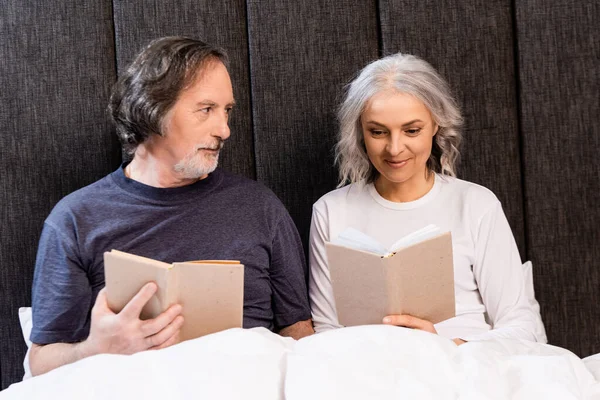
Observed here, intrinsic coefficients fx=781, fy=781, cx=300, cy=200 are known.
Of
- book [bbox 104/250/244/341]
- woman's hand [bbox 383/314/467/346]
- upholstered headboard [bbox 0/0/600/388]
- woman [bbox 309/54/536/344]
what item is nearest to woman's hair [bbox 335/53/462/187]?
woman [bbox 309/54/536/344]

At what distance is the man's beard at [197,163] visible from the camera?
68.4 inches

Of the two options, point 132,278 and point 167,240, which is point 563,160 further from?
point 132,278

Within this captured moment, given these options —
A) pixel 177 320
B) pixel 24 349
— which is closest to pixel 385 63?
pixel 177 320

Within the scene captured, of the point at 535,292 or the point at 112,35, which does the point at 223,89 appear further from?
the point at 535,292

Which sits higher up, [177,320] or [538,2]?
[538,2]

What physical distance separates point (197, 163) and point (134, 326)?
45 cm

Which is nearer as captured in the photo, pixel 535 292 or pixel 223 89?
pixel 223 89

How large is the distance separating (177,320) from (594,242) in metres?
1.16

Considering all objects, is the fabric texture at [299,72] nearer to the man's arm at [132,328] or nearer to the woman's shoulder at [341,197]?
the woman's shoulder at [341,197]

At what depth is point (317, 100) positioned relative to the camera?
202 cm

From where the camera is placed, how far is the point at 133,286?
1.41 metres

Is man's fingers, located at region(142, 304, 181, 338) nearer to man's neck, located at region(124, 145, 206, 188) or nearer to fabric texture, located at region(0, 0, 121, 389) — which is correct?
man's neck, located at region(124, 145, 206, 188)

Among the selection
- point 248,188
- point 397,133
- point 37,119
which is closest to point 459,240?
point 397,133

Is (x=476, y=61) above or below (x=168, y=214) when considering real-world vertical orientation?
above
